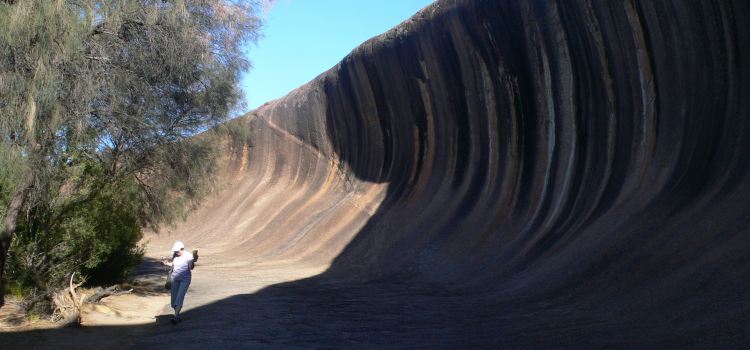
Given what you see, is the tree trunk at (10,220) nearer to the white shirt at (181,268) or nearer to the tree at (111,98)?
the tree at (111,98)

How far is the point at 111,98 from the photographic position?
1095 cm

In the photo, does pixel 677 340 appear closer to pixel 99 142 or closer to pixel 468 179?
pixel 99 142

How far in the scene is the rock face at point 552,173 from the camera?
364 inches

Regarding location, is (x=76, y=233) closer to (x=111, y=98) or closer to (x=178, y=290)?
(x=111, y=98)

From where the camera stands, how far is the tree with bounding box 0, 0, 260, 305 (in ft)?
32.3

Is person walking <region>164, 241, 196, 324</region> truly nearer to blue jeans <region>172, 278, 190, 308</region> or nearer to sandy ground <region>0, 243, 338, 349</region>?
blue jeans <region>172, 278, 190, 308</region>

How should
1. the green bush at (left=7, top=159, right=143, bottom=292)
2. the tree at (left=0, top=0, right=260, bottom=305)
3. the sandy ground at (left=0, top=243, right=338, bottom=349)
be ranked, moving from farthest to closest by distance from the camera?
the green bush at (left=7, top=159, right=143, bottom=292) < the tree at (left=0, top=0, right=260, bottom=305) < the sandy ground at (left=0, top=243, right=338, bottom=349)

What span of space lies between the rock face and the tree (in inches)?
109

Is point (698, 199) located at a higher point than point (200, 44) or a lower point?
lower

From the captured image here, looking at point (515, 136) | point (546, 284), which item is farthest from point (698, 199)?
point (515, 136)

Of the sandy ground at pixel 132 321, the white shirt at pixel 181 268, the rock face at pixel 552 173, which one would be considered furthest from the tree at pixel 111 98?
the rock face at pixel 552 173

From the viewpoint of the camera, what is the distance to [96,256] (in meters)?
12.1

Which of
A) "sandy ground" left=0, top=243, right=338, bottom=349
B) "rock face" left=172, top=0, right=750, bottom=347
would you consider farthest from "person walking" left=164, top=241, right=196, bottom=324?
"rock face" left=172, top=0, right=750, bottom=347

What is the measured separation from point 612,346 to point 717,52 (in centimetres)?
674
